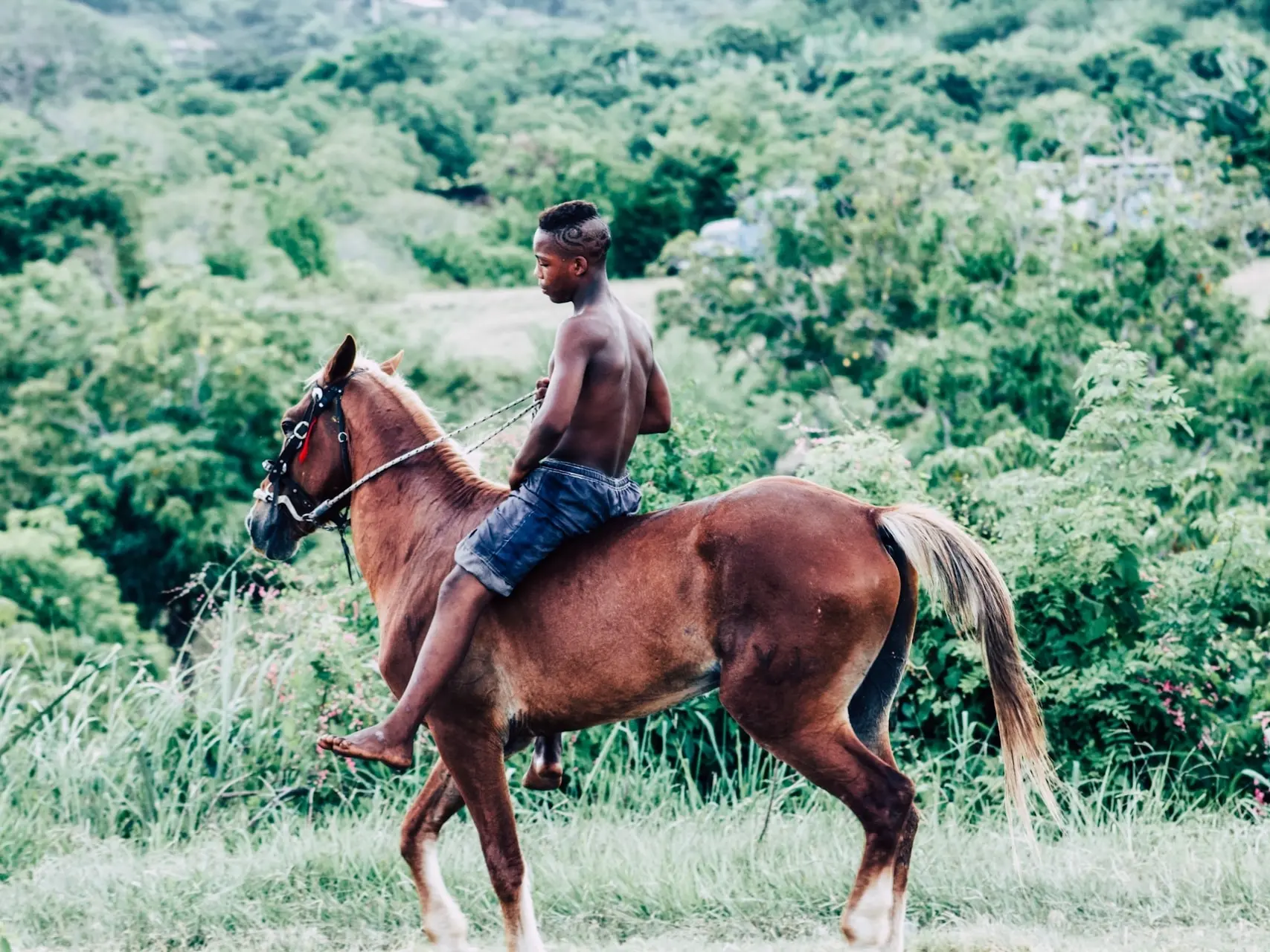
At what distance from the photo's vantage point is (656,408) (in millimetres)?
4828

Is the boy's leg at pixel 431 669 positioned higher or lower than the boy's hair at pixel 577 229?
lower

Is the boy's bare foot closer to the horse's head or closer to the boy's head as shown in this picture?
the horse's head

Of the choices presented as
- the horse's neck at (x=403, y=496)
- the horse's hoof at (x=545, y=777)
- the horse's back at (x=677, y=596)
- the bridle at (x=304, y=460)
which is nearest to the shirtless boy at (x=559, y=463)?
the horse's back at (x=677, y=596)

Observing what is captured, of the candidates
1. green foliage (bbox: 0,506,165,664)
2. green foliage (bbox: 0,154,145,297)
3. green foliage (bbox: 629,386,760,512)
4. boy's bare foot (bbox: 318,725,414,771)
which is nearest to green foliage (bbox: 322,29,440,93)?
green foliage (bbox: 0,154,145,297)

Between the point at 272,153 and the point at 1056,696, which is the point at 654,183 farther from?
the point at 1056,696

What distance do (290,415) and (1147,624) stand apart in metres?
4.29

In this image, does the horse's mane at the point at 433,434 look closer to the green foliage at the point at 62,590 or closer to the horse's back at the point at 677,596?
the horse's back at the point at 677,596

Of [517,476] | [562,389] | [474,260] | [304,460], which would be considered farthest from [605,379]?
[474,260]

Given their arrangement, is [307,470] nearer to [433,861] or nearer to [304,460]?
[304,460]

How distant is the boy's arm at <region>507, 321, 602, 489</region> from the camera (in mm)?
4309

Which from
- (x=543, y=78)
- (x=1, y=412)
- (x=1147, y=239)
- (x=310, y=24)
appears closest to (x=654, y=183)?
(x=1, y=412)

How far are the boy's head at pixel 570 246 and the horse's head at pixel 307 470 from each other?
0.98 m

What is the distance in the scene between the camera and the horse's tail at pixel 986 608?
4348mm

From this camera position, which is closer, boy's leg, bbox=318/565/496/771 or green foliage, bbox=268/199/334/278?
boy's leg, bbox=318/565/496/771
